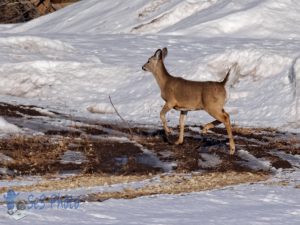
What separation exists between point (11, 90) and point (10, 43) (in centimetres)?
398

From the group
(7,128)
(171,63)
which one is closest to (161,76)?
(7,128)

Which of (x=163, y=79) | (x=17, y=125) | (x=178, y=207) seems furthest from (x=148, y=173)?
(x=17, y=125)

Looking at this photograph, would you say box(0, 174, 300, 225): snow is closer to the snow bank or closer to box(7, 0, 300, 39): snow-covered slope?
the snow bank

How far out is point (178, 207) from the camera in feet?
35.1

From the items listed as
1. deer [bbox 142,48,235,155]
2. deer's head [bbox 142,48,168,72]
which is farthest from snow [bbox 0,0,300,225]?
deer's head [bbox 142,48,168,72]

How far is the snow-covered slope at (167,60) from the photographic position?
79.4 ft

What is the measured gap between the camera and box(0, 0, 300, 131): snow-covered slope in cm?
2419

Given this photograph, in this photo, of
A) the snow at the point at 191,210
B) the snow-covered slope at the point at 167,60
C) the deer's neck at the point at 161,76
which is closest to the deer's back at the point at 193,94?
the deer's neck at the point at 161,76

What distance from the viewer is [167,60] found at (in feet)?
93.4

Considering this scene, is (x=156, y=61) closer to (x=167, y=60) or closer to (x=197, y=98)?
(x=197, y=98)

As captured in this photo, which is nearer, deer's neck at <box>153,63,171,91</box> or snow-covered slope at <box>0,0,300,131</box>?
deer's neck at <box>153,63,171,91</box>

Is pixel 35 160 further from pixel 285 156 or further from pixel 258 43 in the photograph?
pixel 258 43

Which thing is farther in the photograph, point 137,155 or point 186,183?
point 137,155

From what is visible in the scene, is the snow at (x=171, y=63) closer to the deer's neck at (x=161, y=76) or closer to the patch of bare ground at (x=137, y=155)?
the patch of bare ground at (x=137, y=155)
